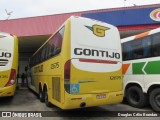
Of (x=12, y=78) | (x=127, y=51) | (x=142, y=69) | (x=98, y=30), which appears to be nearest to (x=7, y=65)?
(x=12, y=78)

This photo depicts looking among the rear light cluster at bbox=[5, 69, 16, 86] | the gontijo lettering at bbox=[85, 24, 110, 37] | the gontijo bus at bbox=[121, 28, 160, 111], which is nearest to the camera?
the gontijo lettering at bbox=[85, 24, 110, 37]

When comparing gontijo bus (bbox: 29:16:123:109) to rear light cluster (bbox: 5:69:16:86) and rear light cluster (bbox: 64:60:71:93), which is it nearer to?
rear light cluster (bbox: 64:60:71:93)

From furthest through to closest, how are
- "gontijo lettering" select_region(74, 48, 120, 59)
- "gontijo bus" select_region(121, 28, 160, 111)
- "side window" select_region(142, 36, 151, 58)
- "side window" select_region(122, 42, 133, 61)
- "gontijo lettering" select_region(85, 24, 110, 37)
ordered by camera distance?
"side window" select_region(122, 42, 133, 61)
"side window" select_region(142, 36, 151, 58)
"gontijo bus" select_region(121, 28, 160, 111)
"gontijo lettering" select_region(85, 24, 110, 37)
"gontijo lettering" select_region(74, 48, 120, 59)

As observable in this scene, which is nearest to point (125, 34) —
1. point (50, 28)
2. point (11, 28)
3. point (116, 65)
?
point (50, 28)

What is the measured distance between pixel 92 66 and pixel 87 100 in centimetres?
106

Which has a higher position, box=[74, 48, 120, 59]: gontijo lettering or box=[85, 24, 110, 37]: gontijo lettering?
box=[85, 24, 110, 37]: gontijo lettering

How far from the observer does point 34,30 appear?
20625 millimetres

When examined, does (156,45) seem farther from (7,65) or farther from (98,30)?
(7,65)

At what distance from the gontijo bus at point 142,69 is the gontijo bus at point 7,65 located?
15.5ft

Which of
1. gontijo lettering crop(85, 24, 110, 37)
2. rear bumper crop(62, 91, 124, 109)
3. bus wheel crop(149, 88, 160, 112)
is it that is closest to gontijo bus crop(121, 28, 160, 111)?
bus wheel crop(149, 88, 160, 112)

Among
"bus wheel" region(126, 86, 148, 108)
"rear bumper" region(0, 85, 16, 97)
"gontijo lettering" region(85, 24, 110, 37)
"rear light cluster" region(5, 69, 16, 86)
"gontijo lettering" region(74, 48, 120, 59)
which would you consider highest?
"gontijo lettering" region(85, 24, 110, 37)

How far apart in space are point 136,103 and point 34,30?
12.7 meters

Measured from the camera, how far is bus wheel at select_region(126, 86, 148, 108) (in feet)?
32.3

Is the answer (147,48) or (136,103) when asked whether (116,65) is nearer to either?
(147,48)
